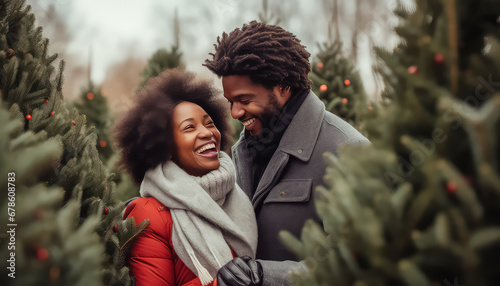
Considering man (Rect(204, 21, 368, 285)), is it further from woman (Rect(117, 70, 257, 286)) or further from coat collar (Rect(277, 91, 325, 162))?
woman (Rect(117, 70, 257, 286))

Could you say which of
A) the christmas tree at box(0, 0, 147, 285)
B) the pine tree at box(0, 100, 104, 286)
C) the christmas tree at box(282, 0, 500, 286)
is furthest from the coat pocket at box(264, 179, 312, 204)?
the pine tree at box(0, 100, 104, 286)

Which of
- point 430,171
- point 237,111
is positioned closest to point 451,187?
point 430,171

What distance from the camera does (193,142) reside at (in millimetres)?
2783

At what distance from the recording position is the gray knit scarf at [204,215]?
8.35 feet

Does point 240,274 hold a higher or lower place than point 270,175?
lower

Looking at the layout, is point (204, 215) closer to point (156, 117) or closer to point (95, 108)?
point (156, 117)

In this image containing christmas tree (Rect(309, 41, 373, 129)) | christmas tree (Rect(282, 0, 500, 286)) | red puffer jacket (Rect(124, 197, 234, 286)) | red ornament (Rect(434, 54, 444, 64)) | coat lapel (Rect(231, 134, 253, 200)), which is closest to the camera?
christmas tree (Rect(282, 0, 500, 286))

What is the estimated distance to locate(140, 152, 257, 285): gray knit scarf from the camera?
2.54 metres

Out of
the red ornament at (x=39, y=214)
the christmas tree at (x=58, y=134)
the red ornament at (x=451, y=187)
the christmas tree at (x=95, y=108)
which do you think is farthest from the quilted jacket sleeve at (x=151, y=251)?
the christmas tree at (x=95, y=108)

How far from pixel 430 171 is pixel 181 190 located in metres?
1.74

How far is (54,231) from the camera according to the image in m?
1.17

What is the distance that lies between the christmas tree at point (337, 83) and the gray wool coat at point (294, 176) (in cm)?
197

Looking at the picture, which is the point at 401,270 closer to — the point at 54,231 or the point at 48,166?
the point at 54,231

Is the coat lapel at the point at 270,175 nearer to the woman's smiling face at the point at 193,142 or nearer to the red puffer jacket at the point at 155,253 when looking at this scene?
the woman's smiling face at the point at 193,142
